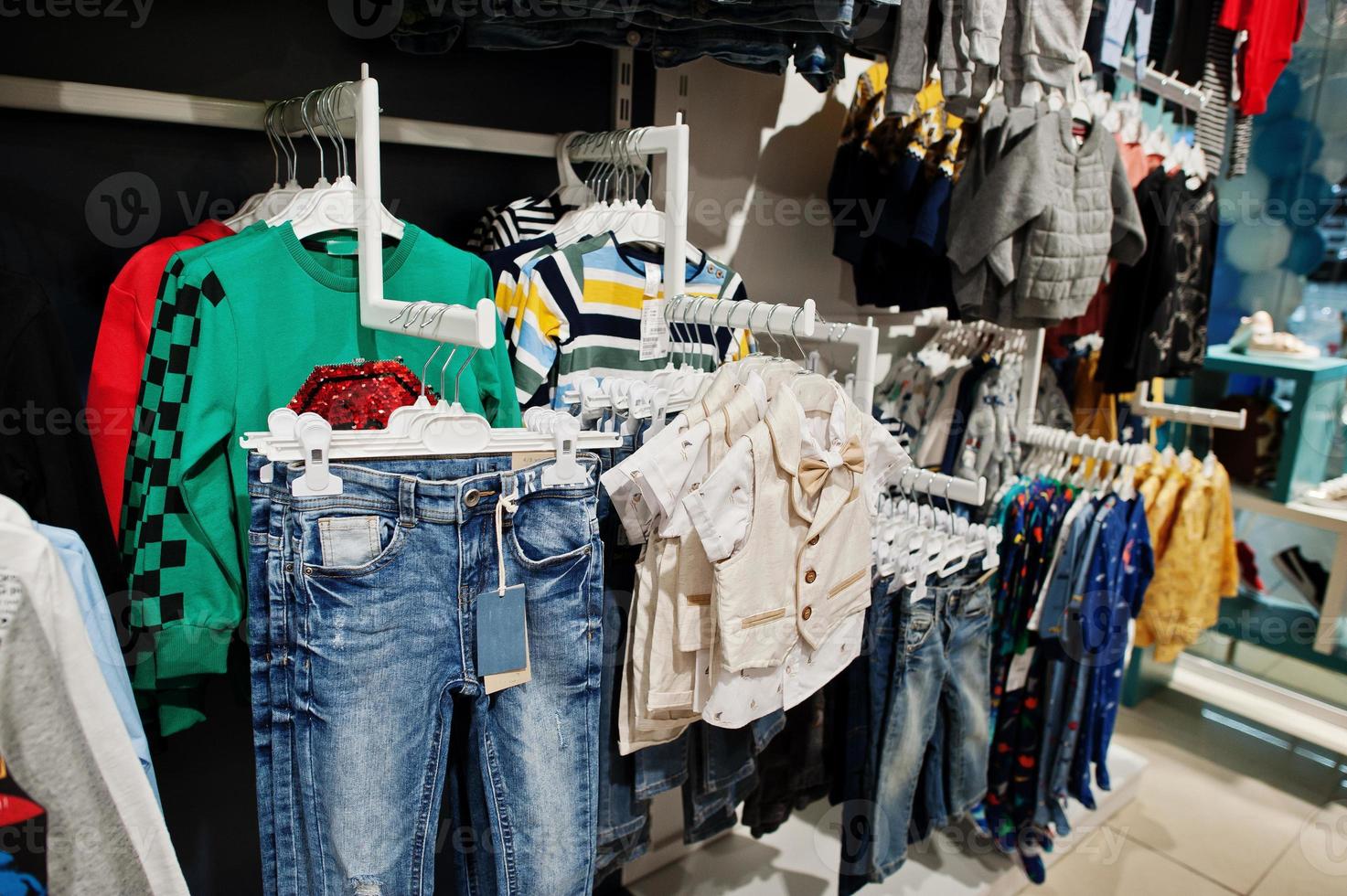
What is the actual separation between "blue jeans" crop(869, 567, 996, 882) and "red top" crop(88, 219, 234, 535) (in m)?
1.37

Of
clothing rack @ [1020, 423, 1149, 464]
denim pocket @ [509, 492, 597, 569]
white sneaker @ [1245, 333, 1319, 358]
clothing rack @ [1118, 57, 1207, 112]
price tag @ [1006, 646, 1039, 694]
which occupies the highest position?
clothing rack @ [1118, 57, 1207, 112]

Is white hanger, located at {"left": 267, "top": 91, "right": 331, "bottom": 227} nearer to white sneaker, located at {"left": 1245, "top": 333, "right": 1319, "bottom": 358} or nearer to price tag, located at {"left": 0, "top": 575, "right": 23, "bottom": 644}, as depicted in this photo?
price tag, located at {"left": 0, "top": 575, "right": 23, "bottom": 644}

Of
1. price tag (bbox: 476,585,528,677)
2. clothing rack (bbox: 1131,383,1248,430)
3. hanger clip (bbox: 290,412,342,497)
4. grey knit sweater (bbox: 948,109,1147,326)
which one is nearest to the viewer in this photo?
hanger clip (bbox: 290,412,342,497)

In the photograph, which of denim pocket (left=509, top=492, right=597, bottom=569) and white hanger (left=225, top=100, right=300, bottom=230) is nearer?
denim pocket (left=509, top=492, right=597, bottom=569)

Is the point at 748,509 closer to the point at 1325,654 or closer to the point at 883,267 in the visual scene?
the point at 883,267

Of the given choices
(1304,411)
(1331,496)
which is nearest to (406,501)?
(1304,411)

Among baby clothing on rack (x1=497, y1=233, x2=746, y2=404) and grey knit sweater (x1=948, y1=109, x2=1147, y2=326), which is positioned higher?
grey knit sweater (x1=948, y1=109, x2=1147, y2=326)

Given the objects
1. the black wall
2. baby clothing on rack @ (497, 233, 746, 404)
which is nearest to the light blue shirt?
the black wall

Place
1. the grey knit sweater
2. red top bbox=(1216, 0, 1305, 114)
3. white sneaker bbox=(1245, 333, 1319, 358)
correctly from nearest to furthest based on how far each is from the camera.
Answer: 1. the grey knit sweater
2. red top bbox=(1216, 0, 1305, 114)
3. white sneaker bbox=(1245, 333, 1319, 358)

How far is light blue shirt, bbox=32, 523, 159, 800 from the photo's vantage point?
3.13ft

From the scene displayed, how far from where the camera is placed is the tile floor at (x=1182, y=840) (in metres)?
2.37

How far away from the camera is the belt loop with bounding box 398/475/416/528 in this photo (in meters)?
1.07

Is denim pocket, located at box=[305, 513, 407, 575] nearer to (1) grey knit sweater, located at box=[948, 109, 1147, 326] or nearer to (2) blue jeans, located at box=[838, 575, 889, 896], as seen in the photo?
(2) blue jeans, located at box=[838, 575, 889, 896]

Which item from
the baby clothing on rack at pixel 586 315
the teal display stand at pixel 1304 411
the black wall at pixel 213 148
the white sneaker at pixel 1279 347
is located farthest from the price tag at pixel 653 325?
the white sneaker at pixel 1279 347
